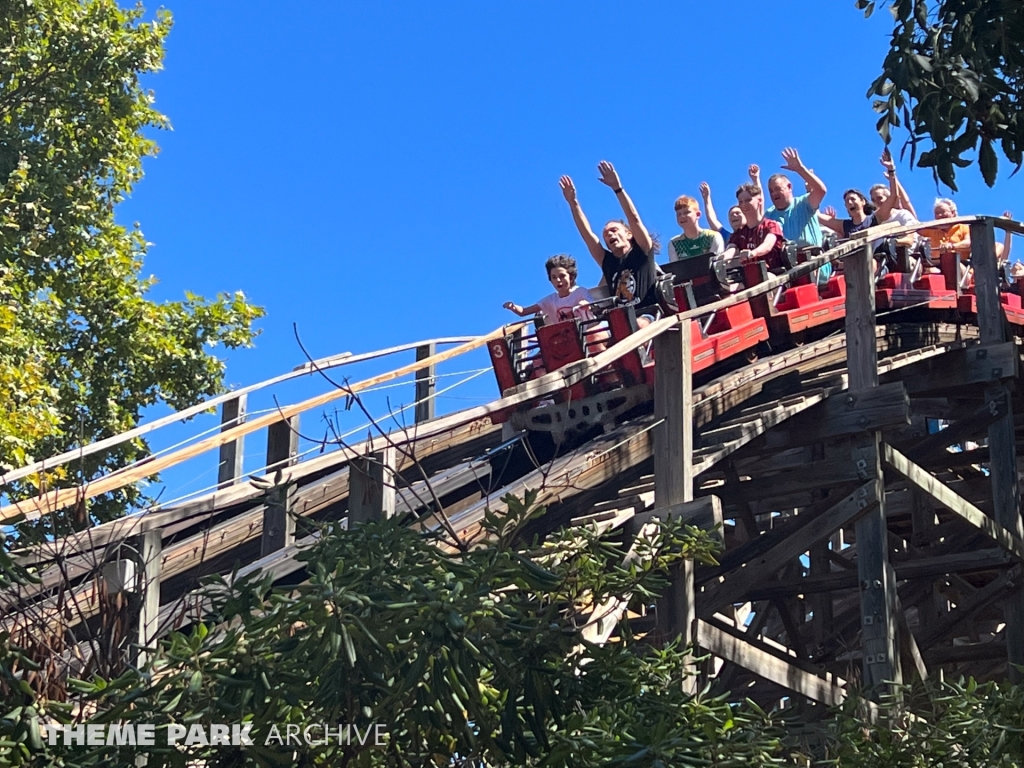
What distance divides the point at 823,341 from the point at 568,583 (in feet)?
18.8

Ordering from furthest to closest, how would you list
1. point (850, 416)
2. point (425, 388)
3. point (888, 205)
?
1. point (888, 205)
2. point (425, 388)
3. point (850, 416)

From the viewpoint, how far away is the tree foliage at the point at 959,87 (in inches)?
250

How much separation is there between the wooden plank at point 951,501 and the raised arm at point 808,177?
352 cm

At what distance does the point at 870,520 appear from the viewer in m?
7.86

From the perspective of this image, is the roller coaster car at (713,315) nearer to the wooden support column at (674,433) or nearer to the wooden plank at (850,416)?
the wooden plank at (850,416)

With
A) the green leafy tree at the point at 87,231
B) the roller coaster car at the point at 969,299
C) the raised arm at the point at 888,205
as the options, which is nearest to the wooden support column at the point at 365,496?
the roller coaster car at the point at 969,299

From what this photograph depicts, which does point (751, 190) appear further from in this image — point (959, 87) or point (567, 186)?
point (959, 87)

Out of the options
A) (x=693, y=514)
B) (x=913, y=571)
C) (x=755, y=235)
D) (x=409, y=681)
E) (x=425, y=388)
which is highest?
(x=755, y=235)

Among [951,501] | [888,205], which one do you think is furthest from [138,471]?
[888,205]

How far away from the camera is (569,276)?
35.0 feet

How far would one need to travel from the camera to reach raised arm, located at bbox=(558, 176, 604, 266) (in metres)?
10.3

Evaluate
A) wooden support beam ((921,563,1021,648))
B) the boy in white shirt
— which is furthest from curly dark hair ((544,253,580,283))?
wooden support beam ((921,563,1021,648))

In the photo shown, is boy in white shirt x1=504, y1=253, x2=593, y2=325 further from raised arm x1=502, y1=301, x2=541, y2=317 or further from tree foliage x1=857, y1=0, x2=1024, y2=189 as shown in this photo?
tree foliage x1=857, y1=0, x2=1024, y2=189

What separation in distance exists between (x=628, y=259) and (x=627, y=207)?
1.49ft
